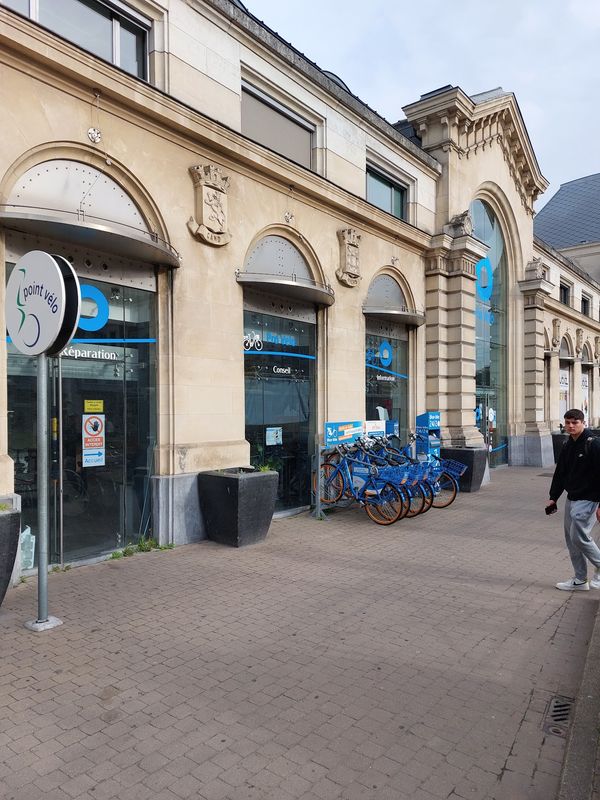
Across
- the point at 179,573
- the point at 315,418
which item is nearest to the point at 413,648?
the point at 179,573

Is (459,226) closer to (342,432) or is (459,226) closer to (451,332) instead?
(451,332)

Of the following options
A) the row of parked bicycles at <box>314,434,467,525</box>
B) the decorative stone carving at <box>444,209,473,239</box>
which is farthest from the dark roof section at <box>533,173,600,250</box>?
the row of parked bicycles at <box>314,434,467,525</box>

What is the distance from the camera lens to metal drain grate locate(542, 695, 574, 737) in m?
3.38

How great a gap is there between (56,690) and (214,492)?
402 centimetres

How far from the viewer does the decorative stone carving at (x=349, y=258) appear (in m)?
11.0

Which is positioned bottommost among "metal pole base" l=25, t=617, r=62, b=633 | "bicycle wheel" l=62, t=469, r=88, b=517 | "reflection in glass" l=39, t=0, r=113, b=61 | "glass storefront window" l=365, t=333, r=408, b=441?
"metal pole base" l=25, t=617, r=62, b=633

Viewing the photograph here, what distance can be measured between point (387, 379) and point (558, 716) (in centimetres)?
976

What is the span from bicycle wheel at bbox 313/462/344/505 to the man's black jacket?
4349 millimetres

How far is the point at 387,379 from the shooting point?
1299 cm

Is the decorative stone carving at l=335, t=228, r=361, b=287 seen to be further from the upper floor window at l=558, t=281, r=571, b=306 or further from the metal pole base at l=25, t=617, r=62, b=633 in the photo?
the upper floor window at l=558, t=281, r=571, b=306

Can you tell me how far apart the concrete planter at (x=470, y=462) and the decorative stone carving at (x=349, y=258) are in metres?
4.50

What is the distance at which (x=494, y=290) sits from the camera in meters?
18.1

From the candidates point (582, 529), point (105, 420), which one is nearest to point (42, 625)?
point (105, 420)

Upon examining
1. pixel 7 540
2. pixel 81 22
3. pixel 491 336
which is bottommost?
pixel 7 540
